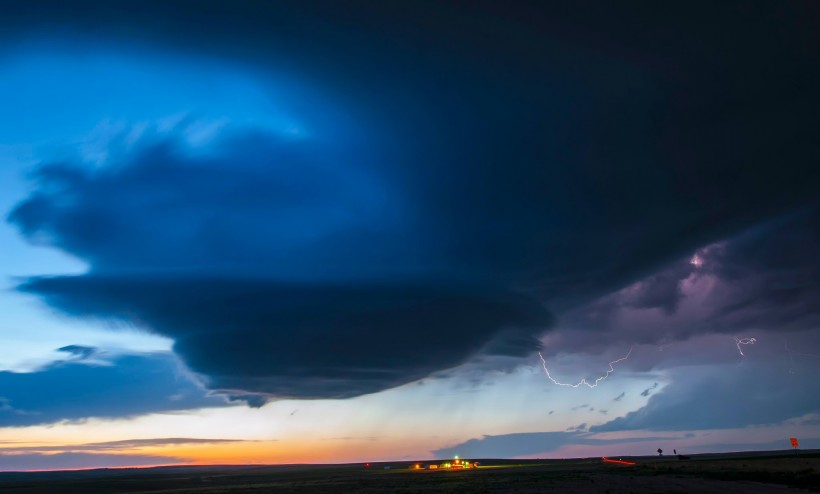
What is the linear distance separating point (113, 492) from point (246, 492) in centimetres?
4949

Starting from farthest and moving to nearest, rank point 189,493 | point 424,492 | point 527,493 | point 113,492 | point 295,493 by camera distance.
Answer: point 113,492, point 189,493, point 295,493, point 424,492, point 527,493

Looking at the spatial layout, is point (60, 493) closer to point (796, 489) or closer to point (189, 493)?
point (189, 493)

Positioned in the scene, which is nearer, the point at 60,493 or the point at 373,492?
the point at 373,492

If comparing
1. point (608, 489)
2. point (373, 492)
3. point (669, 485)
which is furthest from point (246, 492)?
point (669, 485)

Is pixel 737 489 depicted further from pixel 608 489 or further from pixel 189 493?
pixel 189 493

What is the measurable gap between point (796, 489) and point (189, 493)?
284 feet

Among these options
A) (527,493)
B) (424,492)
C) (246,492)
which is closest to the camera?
(527,493)

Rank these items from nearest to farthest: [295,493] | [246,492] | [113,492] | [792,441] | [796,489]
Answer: [796,489]
[295,493]
[246,492]
[792,441]
[113,492]

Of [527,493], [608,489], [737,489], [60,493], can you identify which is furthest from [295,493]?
[60,493]

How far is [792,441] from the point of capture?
106188mm

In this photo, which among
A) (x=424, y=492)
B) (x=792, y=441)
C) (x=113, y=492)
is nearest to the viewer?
(x=424, y=492)

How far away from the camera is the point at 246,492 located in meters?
91.7

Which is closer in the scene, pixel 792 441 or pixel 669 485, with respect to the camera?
pixel 669 485

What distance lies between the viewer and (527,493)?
216 feet
